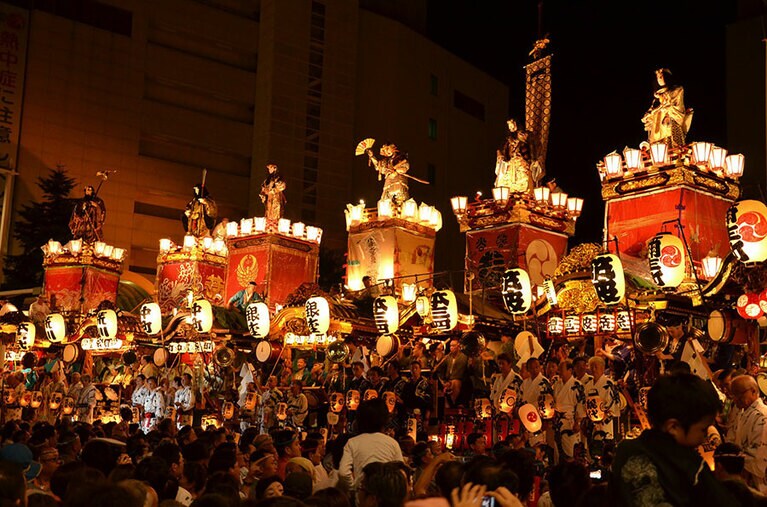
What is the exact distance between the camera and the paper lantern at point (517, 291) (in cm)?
1722

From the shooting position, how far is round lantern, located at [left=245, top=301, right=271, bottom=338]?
22055 mm

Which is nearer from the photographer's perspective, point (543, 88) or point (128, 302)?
point (543, 88)

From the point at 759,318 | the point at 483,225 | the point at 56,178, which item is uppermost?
the point at 56,178

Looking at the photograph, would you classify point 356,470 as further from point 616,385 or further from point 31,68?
point 31,68

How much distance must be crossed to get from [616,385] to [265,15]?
35.9 meters

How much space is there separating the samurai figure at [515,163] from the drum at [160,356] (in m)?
10.3

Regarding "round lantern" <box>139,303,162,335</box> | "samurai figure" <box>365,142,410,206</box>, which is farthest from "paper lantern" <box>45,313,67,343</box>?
"samurai figure" <box>365,142,410,206</box>

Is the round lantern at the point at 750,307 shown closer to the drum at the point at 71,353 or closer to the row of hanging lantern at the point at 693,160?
the row of hanging lantern at the point at 693,160

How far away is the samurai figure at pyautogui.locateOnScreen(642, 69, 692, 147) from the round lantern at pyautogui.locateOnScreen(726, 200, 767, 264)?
5948 millimetres

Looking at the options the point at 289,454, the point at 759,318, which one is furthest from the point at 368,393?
the point at 289,454

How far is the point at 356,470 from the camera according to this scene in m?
6.46

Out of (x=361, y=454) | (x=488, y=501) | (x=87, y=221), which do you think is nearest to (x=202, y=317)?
(x=87, y=221)

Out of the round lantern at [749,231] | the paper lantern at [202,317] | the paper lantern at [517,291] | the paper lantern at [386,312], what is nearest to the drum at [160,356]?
the paper lantern at [202,317]

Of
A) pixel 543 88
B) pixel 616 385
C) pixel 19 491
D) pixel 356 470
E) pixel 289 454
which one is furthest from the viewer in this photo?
pixel 543 88
